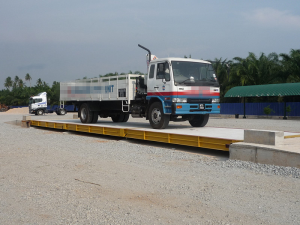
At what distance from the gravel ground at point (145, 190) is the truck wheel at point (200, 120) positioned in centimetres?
362

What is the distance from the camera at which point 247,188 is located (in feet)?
19.1

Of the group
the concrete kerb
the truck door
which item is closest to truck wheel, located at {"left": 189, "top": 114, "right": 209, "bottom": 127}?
the truck door

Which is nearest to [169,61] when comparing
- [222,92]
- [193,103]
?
[193,103]

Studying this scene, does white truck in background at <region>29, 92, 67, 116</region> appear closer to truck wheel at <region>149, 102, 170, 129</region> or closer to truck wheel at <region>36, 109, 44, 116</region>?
truck wheel at <region>36, 109, 44, 116</region>

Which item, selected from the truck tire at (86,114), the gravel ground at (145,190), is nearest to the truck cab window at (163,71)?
the gravel ground at (145,190)

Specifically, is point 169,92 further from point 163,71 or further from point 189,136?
point 189,136

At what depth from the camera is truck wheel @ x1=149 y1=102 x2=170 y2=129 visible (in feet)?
37.8

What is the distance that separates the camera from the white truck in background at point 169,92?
36.4 ft

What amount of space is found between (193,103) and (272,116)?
64.5ft

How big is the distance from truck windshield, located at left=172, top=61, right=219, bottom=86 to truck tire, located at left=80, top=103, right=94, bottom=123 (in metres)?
5.95

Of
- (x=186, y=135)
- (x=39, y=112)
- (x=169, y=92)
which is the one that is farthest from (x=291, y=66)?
(x=39, y=112)

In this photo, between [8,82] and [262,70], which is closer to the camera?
[262,70]

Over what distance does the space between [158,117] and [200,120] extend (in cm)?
212

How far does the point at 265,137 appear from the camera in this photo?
7648 millimetres
